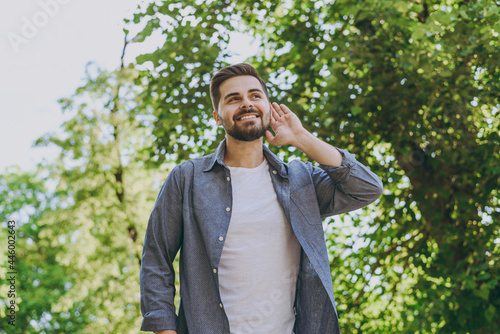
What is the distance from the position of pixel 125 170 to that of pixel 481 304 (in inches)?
367

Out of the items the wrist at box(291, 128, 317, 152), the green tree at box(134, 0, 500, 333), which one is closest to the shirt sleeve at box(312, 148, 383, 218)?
the wrist at box(291, 128, 317, 152)

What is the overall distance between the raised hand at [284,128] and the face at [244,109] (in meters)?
0.04

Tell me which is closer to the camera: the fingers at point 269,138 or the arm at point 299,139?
the arm at point 299,139

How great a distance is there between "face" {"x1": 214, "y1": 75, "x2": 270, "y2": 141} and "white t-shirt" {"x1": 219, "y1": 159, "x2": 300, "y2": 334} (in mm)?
283

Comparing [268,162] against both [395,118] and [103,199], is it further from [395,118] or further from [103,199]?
[103,199]

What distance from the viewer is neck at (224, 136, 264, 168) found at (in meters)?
2.63

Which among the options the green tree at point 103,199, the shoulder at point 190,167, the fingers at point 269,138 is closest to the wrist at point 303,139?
the fingers at point 269,138

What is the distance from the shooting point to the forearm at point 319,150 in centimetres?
244

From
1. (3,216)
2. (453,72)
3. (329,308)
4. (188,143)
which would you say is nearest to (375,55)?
(453,72)

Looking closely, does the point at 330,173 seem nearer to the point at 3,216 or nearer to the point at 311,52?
the point at 311,52

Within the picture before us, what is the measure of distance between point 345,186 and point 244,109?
22.1 inches

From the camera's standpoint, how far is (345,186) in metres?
2.46

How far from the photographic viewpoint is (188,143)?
6.16 metres

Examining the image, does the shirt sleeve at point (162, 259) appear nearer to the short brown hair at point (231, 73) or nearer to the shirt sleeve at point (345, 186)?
the short brown hair at point (231, 73)
